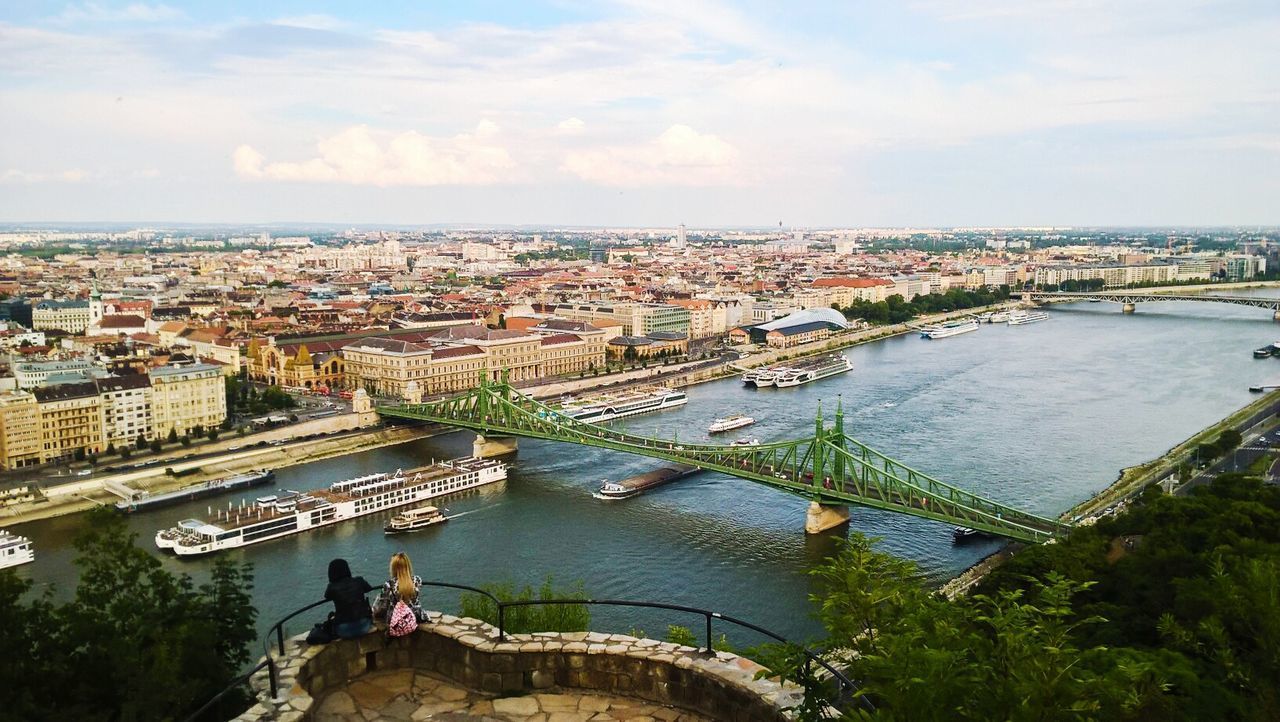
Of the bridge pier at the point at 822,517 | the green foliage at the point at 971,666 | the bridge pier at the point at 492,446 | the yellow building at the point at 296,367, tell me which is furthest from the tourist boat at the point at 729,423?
the green foliage at the point at 971,666

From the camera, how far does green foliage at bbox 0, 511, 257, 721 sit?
4.34m

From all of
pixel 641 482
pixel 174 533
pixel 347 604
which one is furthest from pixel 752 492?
pixel 347 604

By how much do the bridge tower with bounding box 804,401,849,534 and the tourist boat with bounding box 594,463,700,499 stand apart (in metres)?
2.15

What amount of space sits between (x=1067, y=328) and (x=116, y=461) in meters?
28.4

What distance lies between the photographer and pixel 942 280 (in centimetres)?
4647

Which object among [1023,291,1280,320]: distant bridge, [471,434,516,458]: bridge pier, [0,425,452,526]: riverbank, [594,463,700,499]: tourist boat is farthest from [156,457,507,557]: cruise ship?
[1023,291,1280,320]: distant bridge

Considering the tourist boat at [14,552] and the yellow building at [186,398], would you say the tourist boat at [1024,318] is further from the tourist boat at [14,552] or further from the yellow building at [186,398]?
the tourist boat at [14,552]

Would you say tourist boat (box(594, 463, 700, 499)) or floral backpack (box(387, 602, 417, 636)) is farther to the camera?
tourist boat (box(594, 463, 700, 499))

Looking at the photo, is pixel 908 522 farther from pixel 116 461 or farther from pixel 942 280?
Answer: pixel 942 280

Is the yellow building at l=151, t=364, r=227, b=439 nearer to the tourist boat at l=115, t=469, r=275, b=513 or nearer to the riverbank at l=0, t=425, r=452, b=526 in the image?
the riverbank at l=0, t=425, r=452, b=526

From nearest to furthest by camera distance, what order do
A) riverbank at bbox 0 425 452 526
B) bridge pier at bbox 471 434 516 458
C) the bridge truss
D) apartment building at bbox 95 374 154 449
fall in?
riverbank at bbox 0 425 452 526
apartment building at bbox 95 374 154 449
bridge pier at bbox 471 434 516 458
the bridge truss

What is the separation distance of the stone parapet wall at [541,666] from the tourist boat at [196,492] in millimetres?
10832

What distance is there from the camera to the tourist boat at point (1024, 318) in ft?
116

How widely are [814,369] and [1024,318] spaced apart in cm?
1589
